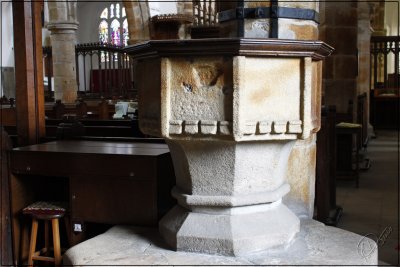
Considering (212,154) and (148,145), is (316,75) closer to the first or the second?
(212,154)

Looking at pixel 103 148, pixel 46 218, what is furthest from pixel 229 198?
pixel 46 218

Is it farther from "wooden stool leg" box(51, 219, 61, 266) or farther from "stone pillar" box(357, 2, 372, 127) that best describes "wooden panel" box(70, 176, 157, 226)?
"stone pillar" box(357, 2, 372, 127)

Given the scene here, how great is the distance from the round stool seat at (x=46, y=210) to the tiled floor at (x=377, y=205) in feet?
7.06

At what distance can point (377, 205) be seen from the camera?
5.28 metres

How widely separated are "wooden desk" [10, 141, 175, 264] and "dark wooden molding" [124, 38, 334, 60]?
2.87ft

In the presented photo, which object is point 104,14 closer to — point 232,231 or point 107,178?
point 107,178

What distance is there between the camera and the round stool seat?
322 centimetres

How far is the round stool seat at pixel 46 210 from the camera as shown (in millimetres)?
3221

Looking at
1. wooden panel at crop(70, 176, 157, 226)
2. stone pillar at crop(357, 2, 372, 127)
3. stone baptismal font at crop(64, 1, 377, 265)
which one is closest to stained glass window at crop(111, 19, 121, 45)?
stone pillar at crop(357, 2, 372, 127)

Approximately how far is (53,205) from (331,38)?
5264mm

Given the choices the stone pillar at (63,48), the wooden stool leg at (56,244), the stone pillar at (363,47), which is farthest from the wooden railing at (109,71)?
the wooden stool leg at (56,244)

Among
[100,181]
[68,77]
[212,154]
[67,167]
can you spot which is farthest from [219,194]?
[68,77]

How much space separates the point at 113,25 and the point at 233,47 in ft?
67.9

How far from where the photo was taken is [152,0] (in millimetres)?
11266
